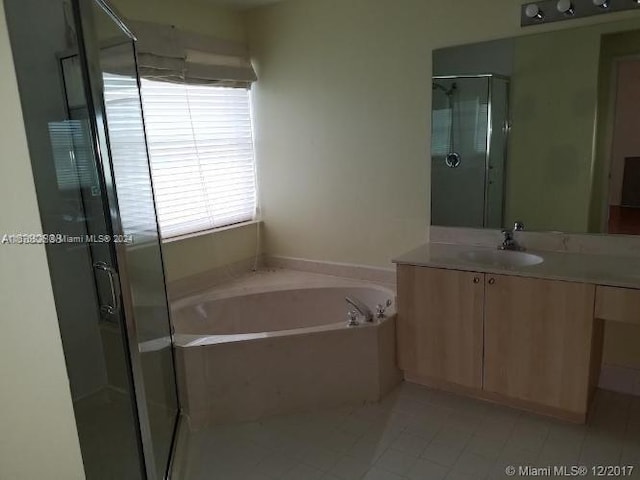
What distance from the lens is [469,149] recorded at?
276cm

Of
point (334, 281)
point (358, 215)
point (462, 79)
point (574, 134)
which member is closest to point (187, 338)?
point (334, 281)

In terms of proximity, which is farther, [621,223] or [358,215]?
[358,215]

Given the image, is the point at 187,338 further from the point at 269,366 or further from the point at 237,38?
the point at 237,38

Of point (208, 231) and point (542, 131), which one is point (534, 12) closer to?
point (542, 131)

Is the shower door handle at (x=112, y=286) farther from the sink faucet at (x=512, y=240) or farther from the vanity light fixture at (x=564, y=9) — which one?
the vanity light fixture at (x=564, y=9)

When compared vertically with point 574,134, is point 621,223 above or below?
below

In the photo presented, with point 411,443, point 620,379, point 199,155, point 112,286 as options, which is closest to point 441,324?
point 411,443

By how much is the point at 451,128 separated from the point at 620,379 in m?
1.61

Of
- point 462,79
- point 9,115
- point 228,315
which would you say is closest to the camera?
point 9,115

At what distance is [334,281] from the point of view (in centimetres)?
329

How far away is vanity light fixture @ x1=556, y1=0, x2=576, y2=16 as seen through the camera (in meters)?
2.36

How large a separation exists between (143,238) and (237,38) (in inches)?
75.0

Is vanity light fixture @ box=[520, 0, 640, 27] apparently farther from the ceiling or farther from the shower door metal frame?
the shower door metal frame

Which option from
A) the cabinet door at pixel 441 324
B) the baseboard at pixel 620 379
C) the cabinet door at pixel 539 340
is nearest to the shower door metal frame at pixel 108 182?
the cabinet door at pixel 441 324
